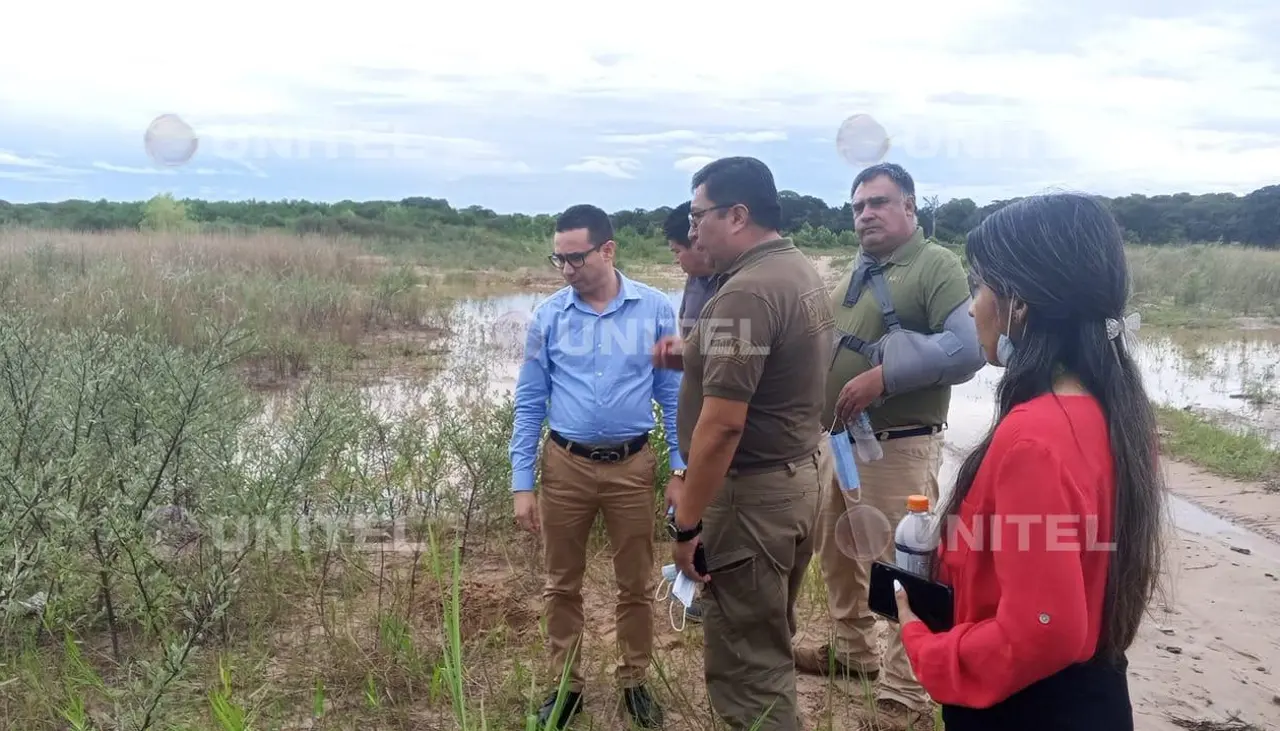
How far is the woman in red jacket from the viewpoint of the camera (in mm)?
1499

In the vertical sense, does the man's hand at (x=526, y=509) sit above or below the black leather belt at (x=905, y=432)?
below

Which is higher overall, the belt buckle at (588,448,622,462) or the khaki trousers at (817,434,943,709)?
the belt buckle at (588,448,622,462)

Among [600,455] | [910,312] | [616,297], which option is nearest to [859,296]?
[910,312]

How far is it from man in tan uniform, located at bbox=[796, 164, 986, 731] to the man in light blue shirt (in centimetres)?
70

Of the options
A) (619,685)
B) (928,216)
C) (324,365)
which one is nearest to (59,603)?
(619,685)

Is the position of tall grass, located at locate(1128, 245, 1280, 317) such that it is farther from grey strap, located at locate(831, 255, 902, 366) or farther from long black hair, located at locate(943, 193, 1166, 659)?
long black hair, located at locate(943, 193, 1166, 659)

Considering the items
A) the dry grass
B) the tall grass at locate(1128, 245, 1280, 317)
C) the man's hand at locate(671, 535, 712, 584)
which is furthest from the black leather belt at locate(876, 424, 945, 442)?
the tall grass at locate(1128, 245, 1280, 317)

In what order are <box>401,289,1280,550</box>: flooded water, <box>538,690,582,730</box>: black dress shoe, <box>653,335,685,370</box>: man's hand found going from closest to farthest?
<box>538,690,582,730</box>: black dress shoe, <box>653,335,685,370</box>: man's hand, <box>401,289,1280,550</box>: flooded water

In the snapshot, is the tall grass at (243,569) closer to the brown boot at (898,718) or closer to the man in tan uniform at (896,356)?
the brown boot at (898,718)

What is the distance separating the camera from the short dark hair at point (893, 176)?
11.5 ft

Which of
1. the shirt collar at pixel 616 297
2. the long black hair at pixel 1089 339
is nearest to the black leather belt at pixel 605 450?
the shirt collar at pixel 616 297

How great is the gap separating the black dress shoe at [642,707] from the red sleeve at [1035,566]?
6.03 ft

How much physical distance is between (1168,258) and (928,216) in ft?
79.9

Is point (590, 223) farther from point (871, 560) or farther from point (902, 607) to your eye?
point (902, 607)
